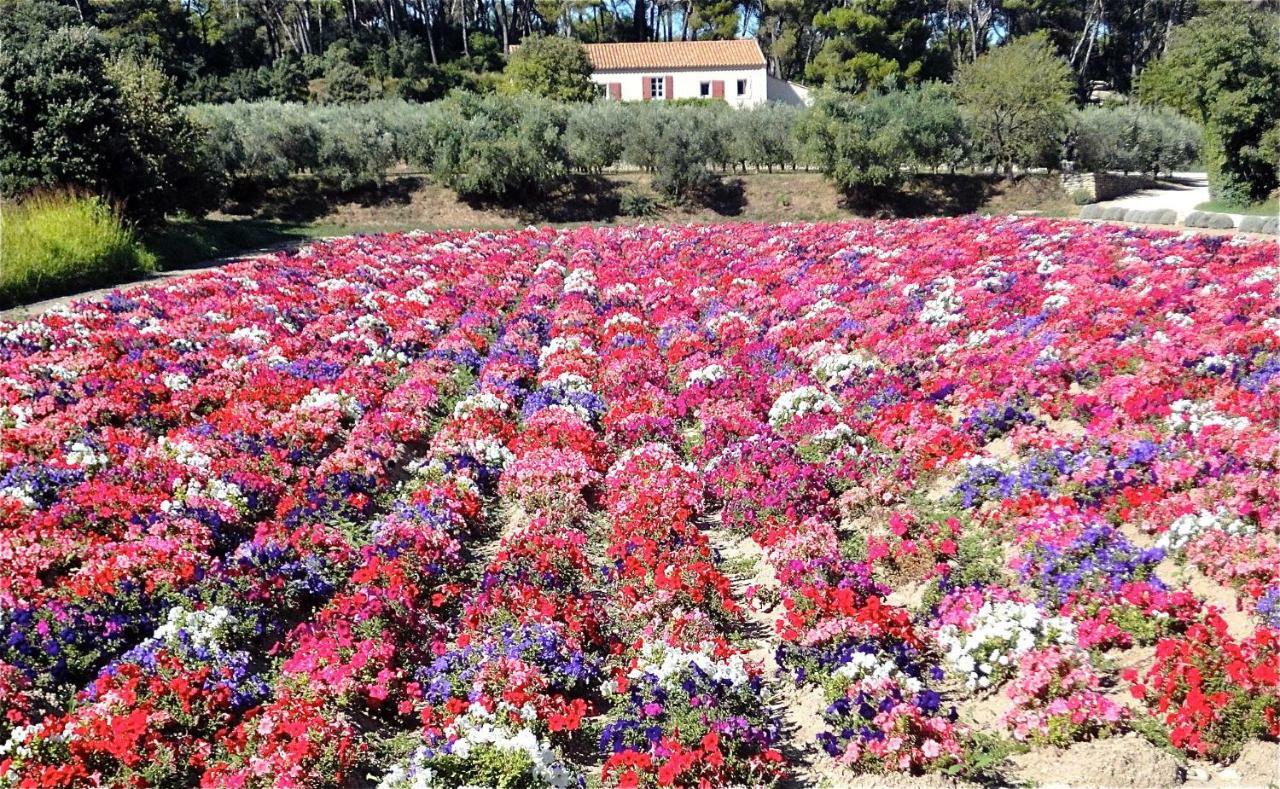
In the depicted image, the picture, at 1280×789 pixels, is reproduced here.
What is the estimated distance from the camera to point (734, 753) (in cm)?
550

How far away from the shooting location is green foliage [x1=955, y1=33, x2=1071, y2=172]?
40125mm

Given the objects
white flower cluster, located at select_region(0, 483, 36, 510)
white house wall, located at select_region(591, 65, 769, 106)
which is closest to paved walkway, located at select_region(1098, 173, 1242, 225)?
white flower cluster, located at select_region(0, 483, 36, 510)

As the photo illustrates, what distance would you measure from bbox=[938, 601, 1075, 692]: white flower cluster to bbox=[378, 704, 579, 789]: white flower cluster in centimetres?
311

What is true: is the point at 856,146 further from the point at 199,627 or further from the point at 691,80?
the point at 691,80

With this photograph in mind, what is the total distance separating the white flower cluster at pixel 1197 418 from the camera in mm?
8305

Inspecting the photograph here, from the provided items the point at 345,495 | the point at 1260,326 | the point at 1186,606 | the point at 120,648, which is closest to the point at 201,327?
the point at 345,495

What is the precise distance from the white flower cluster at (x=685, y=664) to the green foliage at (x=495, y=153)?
36.0 meters

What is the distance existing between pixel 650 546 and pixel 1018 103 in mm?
41215

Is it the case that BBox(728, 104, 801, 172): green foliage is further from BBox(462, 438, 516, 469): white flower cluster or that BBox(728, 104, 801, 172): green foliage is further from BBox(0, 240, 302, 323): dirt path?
BBox(462, 438, 516, 469): white flower cluster

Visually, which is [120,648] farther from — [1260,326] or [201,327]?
[1260,326]

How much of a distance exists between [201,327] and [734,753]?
13.8 meters

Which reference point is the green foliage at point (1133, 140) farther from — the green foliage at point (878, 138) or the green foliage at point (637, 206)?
the green foliage at point (637, 206)

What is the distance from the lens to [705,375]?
13.0 metres

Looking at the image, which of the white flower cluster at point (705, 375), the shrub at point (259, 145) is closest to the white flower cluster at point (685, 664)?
the white flower cluster at point (705, 375)
